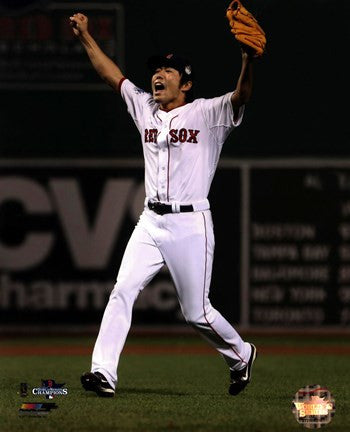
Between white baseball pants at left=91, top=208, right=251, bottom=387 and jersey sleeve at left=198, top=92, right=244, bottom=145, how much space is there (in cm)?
46

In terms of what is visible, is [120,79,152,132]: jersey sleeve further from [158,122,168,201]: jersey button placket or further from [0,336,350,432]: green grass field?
[0,336,350,432]: green grass field

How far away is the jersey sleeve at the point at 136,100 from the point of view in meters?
6.84

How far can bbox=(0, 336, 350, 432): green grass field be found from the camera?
558 cm

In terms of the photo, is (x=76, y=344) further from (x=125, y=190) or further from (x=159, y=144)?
(x=159, y=144)

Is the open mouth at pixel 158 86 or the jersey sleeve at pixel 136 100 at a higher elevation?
the open mouth at pixel 158 86

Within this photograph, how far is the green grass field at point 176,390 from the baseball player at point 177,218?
304mm

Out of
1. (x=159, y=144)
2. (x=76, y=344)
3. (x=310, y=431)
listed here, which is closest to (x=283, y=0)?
(x=76, y=344)

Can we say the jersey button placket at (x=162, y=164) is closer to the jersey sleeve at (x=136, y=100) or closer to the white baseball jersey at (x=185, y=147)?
the white baseball jersey at (x=185, y=147)

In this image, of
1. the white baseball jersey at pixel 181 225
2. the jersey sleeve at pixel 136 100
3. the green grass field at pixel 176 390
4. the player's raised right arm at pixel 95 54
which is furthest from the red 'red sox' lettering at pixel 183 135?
the green grass field at pixel 176 390

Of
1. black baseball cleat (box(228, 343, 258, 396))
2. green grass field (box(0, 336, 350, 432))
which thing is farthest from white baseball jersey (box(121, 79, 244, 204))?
green grass field (box(0, 336, 350, 432))

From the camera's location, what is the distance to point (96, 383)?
636cm

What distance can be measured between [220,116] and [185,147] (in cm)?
25

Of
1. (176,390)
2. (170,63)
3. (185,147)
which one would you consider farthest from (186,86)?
(176,390)

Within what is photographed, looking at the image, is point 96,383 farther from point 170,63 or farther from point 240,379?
point 170,63
